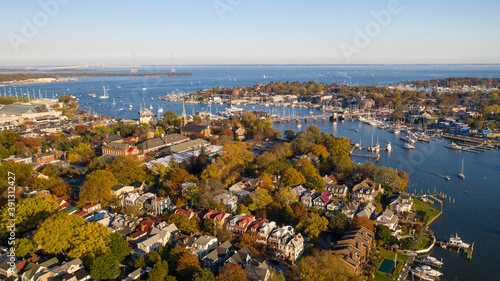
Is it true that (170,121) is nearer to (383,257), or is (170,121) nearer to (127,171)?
(127,171)

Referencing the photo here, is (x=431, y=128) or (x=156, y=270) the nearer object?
(x=156, y=270)

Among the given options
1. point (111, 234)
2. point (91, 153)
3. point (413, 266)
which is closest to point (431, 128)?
point (413, 266)

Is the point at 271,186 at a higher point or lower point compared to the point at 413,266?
higher

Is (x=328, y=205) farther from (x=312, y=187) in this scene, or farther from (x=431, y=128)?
Result: (x=431, y=128)

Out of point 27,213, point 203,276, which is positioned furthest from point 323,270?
point 27,213

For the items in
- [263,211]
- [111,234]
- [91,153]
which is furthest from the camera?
[91,153]

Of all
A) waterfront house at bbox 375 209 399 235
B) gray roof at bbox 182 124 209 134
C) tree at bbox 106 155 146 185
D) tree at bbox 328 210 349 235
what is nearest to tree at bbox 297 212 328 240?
tree at bbox 328 210 349 235

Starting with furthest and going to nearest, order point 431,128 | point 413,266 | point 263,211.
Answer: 1. point 431,128
2. point 263,211
3. point 413,266

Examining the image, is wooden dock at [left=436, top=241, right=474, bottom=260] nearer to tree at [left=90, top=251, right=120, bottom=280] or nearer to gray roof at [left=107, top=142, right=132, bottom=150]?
tree at [left=90, top=251, right=120, bottom=280]
